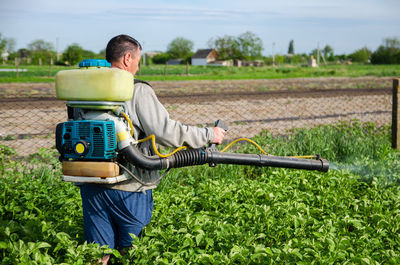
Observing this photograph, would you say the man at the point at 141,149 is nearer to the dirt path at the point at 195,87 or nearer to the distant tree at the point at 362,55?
the dirt path at the point at 195,87

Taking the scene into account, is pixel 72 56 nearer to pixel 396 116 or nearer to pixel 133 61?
pixel 396 116

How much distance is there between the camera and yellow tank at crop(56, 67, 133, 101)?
2.31m

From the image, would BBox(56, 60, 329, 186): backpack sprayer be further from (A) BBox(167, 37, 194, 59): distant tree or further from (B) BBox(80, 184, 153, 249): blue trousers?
(A) BBox(167, 37, 194, 59): distant tree

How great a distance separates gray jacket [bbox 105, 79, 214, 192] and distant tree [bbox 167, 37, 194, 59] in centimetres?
10237

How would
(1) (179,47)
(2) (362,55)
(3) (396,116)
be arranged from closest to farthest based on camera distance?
1. (3) (396,116)
2. (2) (362,55)
3. (1) (179,47)

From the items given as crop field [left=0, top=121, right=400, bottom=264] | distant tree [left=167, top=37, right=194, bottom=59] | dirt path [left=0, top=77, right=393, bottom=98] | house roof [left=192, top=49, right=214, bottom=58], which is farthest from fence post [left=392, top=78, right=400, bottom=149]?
distant tree [left=167, top=37, right=194, bottom=59]

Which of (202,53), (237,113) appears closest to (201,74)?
(237,113)

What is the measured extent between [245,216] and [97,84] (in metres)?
1.94

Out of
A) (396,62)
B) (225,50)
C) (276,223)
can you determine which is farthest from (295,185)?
(225,50)

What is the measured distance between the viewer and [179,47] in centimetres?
10406

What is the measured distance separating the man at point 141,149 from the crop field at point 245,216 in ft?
0.50

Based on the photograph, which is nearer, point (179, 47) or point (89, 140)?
point (89, 140)

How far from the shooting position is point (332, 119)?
11.8m

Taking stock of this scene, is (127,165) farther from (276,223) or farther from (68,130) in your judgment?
(276,223)
